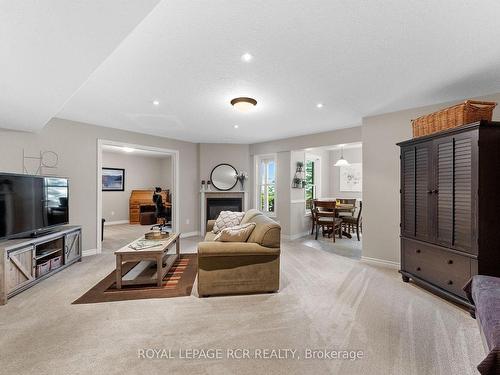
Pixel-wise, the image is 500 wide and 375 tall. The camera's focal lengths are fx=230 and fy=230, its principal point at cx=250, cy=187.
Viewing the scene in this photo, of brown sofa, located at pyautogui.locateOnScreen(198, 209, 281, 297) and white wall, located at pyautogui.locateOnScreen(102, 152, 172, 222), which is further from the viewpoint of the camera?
white wall, located at pyautogui.locateOnScreen(102, 152, 172, 222)

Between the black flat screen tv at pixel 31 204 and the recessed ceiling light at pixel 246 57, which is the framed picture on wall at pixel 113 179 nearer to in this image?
the black flat screen tv at pixel 31 204

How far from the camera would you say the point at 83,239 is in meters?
4.18

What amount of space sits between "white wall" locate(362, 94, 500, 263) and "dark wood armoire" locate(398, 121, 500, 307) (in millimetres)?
589

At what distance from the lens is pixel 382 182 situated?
368 centimetres

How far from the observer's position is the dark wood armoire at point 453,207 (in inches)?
86.7

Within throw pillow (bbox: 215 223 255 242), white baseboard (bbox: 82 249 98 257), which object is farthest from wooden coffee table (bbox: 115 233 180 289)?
white baseboard (bbox: 82 249 98 257)

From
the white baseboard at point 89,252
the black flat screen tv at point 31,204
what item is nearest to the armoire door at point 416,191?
the black flat screen tv at point 31,204

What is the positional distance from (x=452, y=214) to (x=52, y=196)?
516cm

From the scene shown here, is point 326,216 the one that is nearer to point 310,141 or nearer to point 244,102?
point 310,141

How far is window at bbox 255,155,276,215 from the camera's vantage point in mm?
6176

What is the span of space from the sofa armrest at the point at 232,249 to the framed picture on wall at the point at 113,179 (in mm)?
6459

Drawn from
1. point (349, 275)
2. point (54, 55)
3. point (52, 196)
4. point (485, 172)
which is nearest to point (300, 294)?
point (349, 275)

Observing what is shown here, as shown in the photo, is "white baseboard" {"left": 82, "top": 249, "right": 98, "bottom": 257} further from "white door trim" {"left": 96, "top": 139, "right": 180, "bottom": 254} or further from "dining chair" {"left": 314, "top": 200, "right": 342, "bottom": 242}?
"dining chair" {"left": 314, "top": 200, "right": 342, "bottom": 242}

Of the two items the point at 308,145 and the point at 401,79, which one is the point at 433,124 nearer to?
the point at 401,79
